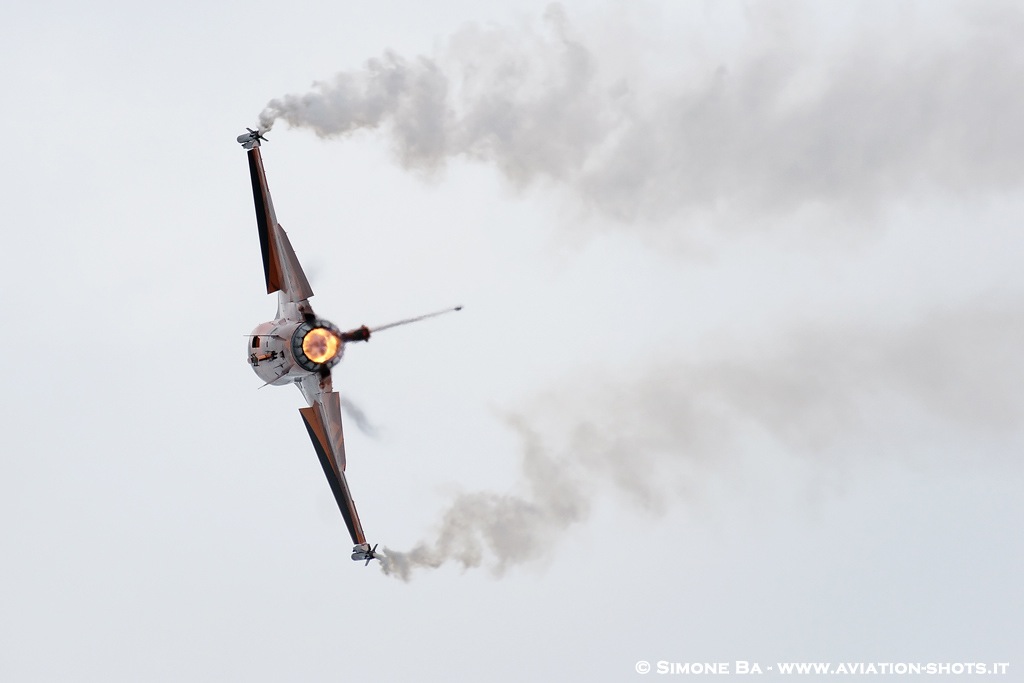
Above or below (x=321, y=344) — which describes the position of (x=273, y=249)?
above

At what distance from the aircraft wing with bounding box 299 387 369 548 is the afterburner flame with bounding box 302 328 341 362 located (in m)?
6.86

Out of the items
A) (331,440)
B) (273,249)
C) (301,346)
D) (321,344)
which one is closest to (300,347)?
(301,346)

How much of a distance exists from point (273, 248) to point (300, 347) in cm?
818

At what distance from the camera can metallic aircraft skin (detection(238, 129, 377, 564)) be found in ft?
215

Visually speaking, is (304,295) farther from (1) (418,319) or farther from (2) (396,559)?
(2) (396,559)

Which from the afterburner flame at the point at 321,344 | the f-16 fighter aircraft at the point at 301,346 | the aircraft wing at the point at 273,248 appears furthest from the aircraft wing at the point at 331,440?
the afterburner flame at the point at 321,344

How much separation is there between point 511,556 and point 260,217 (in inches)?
931

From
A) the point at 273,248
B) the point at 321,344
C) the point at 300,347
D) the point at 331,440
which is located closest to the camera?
the point at 321,344

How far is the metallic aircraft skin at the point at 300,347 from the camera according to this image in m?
65.6

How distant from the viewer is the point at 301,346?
6569cm

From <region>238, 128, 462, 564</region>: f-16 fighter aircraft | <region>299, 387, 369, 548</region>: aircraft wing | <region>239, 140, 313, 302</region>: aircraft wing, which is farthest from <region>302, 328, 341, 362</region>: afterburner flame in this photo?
<region>299, 387, 369, 548</region>: aircraft wing

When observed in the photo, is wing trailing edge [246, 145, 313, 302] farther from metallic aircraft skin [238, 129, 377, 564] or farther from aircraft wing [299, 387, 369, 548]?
aircraft wing [299, 387, 369, 548]

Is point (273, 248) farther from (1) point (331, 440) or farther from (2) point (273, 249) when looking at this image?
(1) point (331, 440)

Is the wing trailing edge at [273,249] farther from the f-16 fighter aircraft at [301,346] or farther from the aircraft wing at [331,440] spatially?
the aircraft wing at [331,440]
